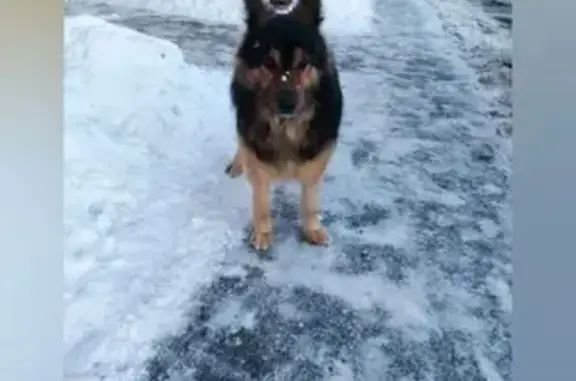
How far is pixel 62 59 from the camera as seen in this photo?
5.38 ft

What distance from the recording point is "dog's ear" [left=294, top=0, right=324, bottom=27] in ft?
5.23

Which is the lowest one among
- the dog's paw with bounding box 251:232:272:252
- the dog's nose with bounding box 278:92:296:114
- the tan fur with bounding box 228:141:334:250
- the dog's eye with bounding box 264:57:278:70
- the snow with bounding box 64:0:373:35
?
the dog's paw with bounding box 251:232:272:252

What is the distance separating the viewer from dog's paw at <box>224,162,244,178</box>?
1.63 meters

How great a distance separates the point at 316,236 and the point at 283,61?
11.5 inches

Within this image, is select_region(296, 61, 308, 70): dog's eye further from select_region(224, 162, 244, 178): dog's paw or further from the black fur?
select_region(224, 162, 244, 178): dog's paw

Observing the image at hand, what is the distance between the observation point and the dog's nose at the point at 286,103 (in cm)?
157

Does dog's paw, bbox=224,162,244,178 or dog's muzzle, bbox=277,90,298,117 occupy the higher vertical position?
dog's muzzle, bbox=277,90,298,117

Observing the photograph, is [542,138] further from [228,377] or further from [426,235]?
[228,377]

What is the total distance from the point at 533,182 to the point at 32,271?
0.84 metres

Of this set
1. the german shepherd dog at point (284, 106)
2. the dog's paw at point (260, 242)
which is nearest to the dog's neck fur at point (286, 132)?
the german shepherd dog at point (284, 106)

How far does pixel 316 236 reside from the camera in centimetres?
163

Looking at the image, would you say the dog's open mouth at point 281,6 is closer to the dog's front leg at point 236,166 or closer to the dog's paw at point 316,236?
the dog's front leg at point 236,166

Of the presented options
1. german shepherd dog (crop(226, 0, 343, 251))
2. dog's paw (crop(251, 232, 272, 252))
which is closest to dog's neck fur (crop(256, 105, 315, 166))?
german shepherd dog (crop(226, 0, 343, 251))

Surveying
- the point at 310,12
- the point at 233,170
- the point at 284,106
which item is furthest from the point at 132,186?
the point at 310,12
